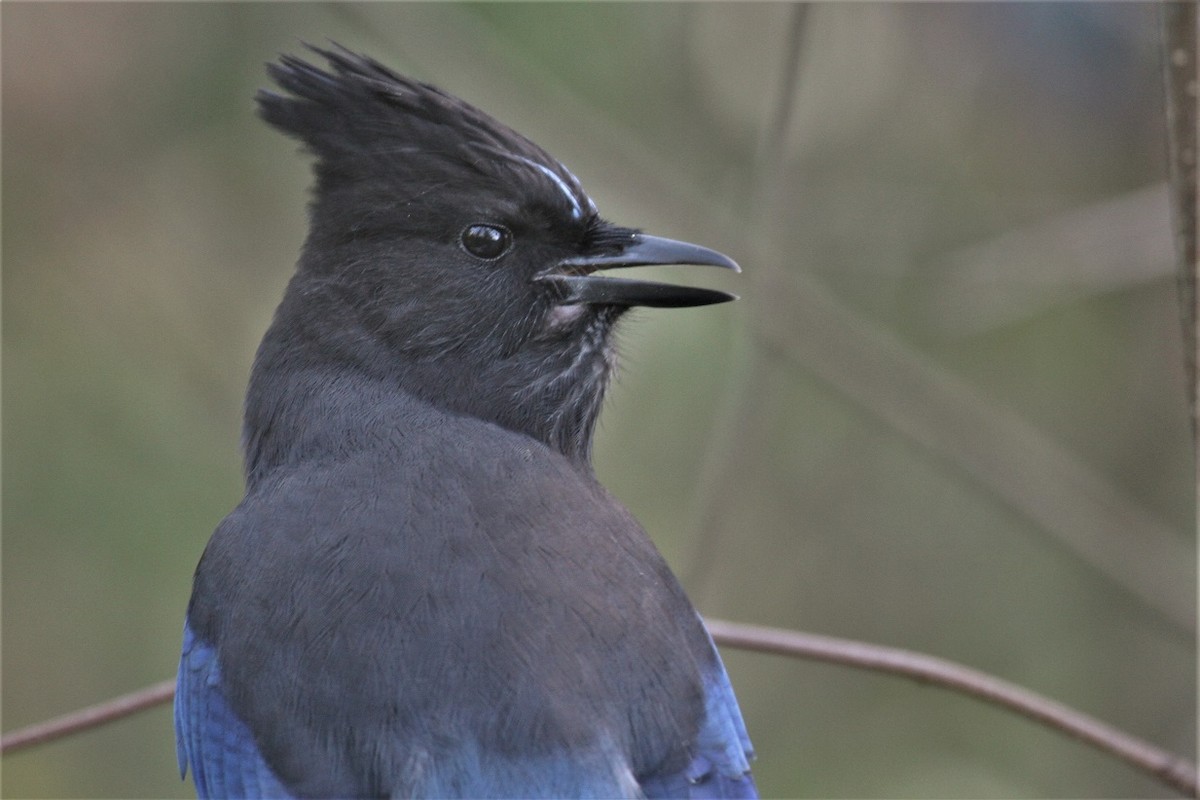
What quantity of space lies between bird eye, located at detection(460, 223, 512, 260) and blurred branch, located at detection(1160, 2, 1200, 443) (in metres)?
1.18

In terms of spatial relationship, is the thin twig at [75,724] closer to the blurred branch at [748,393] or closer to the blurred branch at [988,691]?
the blurred branch at [988,691]

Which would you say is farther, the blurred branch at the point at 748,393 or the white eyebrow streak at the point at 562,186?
the blurred branch at the point at 748,393

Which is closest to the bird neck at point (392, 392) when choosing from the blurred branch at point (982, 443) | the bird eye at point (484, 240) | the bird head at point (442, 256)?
the bird head at point (442, 256)

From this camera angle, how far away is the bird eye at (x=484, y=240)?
9.73 ft

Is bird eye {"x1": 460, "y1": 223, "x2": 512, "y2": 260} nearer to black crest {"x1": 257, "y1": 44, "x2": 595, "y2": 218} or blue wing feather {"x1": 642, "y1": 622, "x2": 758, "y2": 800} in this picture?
black crest {"x1": 257, "y1": 44, "x2": 595, "y2": 218}

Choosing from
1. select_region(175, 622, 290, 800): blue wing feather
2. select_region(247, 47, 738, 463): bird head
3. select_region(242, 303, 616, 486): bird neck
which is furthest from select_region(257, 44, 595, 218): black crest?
select_region(175, 622, 290, 800): blue wing feather

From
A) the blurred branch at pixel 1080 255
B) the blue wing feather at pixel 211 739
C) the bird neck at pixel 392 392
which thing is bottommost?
the blue wing feather at pixel 211 739

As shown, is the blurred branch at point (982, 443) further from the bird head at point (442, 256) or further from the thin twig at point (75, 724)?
the thin twig at point (75, 724)

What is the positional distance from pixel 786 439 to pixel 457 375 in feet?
9.08

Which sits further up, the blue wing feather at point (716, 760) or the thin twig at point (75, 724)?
the blue wing feather at point (716, 760)

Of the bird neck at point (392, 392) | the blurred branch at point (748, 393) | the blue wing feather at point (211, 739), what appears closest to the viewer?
the blue wing feather at point (211, 739)

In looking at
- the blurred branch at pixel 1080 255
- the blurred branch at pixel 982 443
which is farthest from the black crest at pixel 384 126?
the blurred branch at pixel 1080 255

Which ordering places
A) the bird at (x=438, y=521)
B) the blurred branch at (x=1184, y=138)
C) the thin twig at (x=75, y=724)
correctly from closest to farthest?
the blurred branch at (x=1184, y=138) < the bird at (x=438, y=521) < the thin twig at (x=75, y=724)

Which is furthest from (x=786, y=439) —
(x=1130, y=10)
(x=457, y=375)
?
(x=457, y=375)
